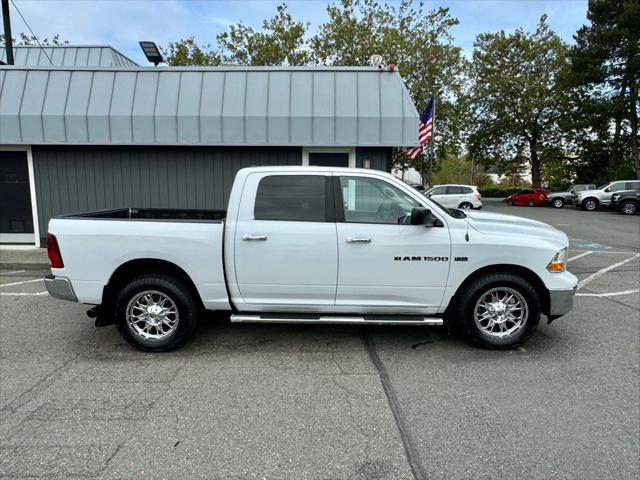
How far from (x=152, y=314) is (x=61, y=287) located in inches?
37.3

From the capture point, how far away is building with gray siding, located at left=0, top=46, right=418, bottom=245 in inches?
351

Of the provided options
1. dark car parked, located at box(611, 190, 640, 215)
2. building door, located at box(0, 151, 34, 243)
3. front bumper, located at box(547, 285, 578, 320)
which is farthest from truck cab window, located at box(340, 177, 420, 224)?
dark car parked, located at box(611, 190, 640, 215)

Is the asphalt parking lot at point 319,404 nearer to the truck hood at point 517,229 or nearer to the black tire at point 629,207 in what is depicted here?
the truck hood at point 517,229

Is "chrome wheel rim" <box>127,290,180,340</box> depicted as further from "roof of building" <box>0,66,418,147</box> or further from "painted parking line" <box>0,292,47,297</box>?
"roof of building" <box>0,66,418,147</box>

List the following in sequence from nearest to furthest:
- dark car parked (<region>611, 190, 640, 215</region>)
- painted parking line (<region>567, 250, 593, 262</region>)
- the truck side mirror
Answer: the truck side mirror < painted parking line (<region>567, 250, 593, 262</region>) < dark car parked (<region>611, 190, 640, 215</region>)

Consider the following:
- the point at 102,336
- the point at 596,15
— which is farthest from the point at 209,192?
the point at 596,15

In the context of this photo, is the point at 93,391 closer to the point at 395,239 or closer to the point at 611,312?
the point at 395,239

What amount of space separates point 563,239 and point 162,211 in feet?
16.4

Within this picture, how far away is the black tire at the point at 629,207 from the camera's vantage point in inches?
883

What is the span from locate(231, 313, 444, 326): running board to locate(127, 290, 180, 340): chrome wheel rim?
68 cm

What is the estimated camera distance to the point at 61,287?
4.22m

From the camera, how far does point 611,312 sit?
5637 mm

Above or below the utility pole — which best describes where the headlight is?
below

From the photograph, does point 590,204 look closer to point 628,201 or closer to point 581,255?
point 628,201
